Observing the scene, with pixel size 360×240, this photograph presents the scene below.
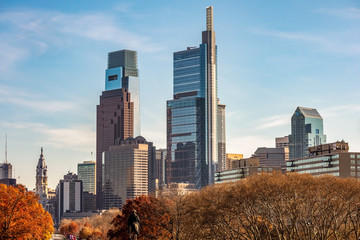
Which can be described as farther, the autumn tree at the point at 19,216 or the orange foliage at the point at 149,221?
the orange foliage at the point at 149,221

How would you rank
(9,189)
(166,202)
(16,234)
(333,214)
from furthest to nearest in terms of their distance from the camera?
(166,202) → (9,189) → (16,234) → (333,214)

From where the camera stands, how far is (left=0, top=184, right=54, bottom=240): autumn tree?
124000 millimetres

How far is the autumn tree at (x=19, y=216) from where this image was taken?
407ft

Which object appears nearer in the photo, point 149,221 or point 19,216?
point 19,216

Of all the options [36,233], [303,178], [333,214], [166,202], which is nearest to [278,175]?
[303,178]

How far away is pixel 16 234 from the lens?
124312 millimetres

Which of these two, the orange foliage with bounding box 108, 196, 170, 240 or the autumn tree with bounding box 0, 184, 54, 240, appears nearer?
the autumn tree with bounding box 0, 184, 54, 240

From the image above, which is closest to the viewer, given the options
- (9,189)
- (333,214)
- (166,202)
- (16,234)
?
(333,214)

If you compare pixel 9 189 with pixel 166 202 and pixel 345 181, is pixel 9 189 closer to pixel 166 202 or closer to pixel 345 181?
pixel 166 202

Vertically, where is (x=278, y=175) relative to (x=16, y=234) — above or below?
above

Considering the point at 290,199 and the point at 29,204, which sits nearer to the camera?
the point at 290,199

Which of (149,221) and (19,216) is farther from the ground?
(19,216)

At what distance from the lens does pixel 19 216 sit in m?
127

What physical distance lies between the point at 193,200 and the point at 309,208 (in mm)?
30883
